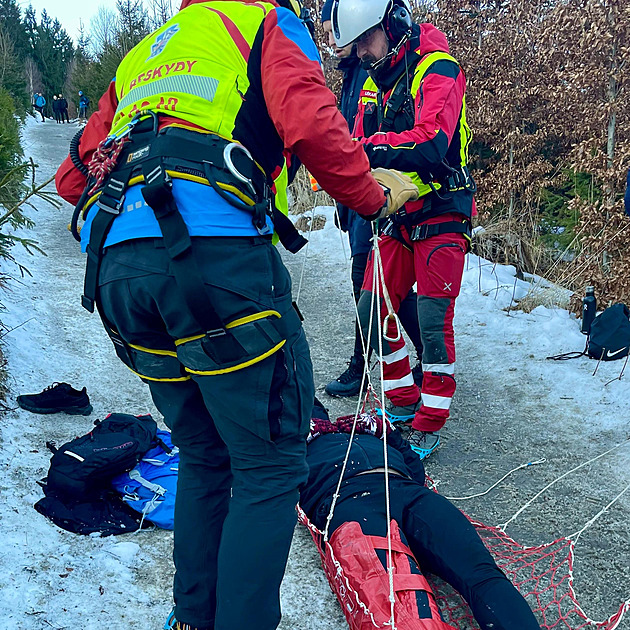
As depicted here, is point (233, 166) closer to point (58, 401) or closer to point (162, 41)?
point (162, 41)

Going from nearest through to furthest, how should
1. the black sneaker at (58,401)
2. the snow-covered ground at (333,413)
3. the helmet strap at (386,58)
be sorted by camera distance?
1. the snow-covered ground at (333,413)
2. the helmet strap at (386,58)
3. the black sneaker at (58,401)

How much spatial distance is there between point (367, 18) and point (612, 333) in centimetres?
244

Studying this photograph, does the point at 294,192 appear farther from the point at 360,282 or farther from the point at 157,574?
the point at 157,574

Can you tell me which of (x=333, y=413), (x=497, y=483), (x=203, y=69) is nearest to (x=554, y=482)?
(x=497, y=483)

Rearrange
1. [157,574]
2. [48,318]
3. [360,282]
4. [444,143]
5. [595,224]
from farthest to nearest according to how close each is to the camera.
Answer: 1. [595,224]
2. [48,318]
3. [360,282]
4. [444,143]
5. [157,574]

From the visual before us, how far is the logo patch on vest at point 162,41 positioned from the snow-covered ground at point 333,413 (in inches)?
70.5

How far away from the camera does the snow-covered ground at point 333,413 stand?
2.21 meters

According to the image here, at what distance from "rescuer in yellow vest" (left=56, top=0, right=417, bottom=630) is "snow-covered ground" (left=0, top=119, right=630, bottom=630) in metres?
0.80

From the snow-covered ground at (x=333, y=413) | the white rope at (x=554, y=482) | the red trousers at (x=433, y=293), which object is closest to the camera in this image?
the snow-covered ground at (x=333, y=413)

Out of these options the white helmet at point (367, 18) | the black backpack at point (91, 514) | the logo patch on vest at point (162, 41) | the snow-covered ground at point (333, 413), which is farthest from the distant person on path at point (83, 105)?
the logo patch on vest at point (162, 41)

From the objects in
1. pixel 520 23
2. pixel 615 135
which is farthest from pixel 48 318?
pixel 520 23

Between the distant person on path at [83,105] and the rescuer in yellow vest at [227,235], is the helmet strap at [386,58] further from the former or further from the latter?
the distant person on path at [83,105]

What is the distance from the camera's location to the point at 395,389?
12.2 ft

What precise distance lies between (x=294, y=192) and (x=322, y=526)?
8625 millimetres
